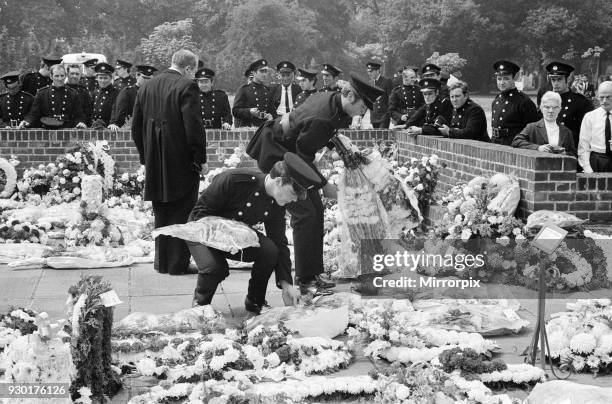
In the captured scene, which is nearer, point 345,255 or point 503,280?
point 503,280

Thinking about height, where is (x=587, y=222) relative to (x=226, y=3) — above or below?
below

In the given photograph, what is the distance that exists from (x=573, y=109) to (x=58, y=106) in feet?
23.0

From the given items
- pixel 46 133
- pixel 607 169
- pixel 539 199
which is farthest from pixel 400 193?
pixel 46 133

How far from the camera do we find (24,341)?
480 cm

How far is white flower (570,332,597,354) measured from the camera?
5672mm

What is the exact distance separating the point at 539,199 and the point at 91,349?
4.43 m

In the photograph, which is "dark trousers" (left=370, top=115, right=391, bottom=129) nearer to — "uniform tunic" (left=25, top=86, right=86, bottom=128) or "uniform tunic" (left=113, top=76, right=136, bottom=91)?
"uniform tunic" (left=113, top=76, right=136, bottom=91)

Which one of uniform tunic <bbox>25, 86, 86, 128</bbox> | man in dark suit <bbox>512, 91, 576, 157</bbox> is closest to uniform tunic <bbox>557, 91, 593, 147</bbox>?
man in dark suit <bbox>512, 91, 576, 157</bbox>

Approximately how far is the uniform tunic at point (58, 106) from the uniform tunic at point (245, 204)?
6.77 meters

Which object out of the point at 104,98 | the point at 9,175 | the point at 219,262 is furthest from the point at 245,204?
the point at 104,98

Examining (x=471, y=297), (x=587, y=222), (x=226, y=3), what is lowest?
(x=471, y=297)

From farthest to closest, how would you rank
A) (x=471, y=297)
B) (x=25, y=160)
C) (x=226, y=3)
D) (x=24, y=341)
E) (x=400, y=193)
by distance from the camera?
(x=226, y=3) < (x=25, y=160) < (x=400, y=193) < (x=471, y=297) < (x=24, y=341)

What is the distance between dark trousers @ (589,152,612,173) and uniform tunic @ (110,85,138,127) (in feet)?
22.0

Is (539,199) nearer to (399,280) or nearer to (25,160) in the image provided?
(399,280)
